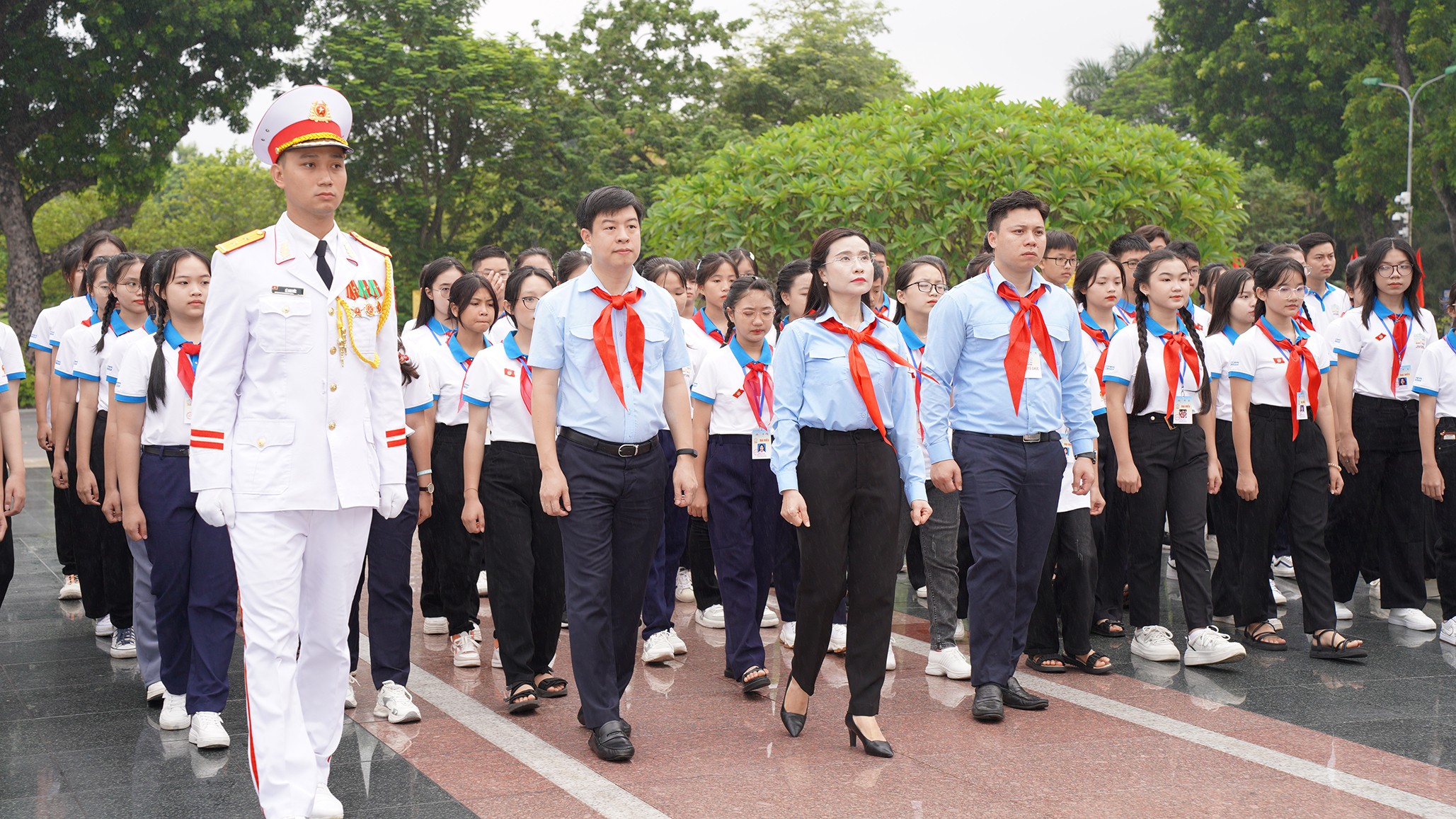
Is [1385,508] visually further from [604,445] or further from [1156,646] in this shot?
[604,445]

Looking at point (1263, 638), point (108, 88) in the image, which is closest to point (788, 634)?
point (1263, 638)

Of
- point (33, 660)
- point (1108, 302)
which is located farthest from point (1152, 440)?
point (33, 660)

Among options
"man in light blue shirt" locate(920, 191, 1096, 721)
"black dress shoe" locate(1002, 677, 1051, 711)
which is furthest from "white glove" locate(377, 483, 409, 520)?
"black dress shoe" locate(1002, 677, 1051, 711)

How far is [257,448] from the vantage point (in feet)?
13.9

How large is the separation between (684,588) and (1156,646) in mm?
3206

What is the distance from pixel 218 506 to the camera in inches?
167

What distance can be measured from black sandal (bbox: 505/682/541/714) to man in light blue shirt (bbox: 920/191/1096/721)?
72.5 inches

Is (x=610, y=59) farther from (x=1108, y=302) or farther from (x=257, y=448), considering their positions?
(x=257, y=448)

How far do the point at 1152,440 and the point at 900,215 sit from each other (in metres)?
6.73

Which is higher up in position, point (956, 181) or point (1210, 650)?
point (956, 181)

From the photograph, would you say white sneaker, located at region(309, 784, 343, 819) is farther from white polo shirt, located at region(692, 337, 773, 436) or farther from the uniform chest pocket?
white polo shirt, located at region(692, 337, 773, 436)

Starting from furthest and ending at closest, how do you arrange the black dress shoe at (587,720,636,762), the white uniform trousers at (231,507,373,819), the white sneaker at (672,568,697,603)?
the white sneaker at (672,568,697,603) → the black dress shoe at (587,720,636,762) → the white uniform trousers at (231,507,373,819)

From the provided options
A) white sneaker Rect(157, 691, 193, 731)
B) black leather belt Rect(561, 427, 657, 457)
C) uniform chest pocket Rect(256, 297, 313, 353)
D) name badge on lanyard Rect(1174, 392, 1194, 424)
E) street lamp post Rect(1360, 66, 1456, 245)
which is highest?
street lamp post Rect(1360, 66, 1456, 245)

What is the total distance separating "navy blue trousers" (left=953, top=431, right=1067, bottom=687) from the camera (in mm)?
5660
